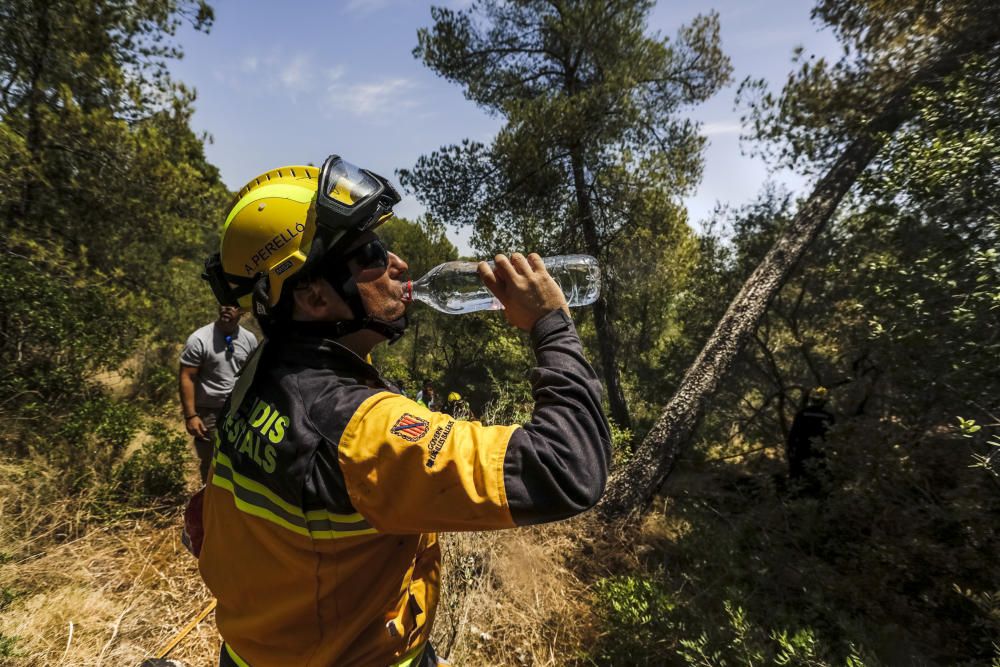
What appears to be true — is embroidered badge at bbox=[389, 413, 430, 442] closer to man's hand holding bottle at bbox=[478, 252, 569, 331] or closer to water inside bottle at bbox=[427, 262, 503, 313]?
man's hand holding bottle at bbox=[478, 252, 569, 331]

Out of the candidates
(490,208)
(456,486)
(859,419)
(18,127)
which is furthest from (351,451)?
(490,208)

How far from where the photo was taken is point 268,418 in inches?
44.8

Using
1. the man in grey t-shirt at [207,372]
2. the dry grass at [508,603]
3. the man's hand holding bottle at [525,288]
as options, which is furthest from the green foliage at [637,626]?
the man in grey t-shirt at [207,372]

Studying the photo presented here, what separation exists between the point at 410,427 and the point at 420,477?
0.38ft

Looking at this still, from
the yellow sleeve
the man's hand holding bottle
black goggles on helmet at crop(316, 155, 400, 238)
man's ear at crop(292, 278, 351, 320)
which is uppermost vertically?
black goggles on helmet at crop(316, 155, 400, 238)

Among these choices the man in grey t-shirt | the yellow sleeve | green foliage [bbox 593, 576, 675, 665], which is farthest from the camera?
the man in grey t-shirt

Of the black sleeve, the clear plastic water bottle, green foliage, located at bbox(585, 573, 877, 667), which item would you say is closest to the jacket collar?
the black sleeve

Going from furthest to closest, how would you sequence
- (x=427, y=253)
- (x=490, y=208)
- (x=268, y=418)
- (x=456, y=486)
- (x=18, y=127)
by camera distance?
(x=427, y=253), (x=490, y=208), (x=18, y=127), (x=268, y=418), (x=456, y=486)

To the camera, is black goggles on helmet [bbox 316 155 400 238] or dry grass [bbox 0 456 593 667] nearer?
black goggles on helmet [bbox 316 155 400 238]

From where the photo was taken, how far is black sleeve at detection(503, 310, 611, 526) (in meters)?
0.97

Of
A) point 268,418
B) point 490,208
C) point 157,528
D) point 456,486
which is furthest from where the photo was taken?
point 490,208

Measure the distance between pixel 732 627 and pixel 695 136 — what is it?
27.7 ft

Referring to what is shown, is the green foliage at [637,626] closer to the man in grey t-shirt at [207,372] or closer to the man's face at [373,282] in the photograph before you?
the man's face at [373,282]

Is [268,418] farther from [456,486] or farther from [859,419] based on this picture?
[859,419]
